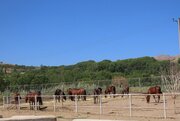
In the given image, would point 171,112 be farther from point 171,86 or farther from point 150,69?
point 150,69

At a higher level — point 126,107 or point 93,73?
point 93,73

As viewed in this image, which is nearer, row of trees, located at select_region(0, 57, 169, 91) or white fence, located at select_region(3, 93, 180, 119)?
white fence, located at select_region(3, 93, 180, 119)

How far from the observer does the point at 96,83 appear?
180ft

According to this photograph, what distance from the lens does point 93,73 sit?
82562 millimetres

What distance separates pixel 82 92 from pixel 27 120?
22.0 metres

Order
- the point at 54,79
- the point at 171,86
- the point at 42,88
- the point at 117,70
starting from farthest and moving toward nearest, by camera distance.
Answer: the point at 117,70 → the point at 54,79 → the point at 42,88 → the point at 171,86

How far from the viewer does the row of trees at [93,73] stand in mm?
73512

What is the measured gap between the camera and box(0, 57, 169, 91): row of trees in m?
73.5

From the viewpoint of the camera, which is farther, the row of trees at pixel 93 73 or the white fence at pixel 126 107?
the row of trees at pixel 93 73

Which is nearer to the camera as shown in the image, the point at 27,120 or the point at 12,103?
the point at 27,120

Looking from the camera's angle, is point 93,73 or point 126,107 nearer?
point 126,107

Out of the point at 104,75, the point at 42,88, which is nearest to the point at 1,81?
the point at 42,88

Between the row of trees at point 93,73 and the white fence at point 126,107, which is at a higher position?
the row of trees at point 93,73

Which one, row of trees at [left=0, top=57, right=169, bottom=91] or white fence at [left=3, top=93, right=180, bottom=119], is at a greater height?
row of trees at [left=0, top=57, right=169, bottom=91]
